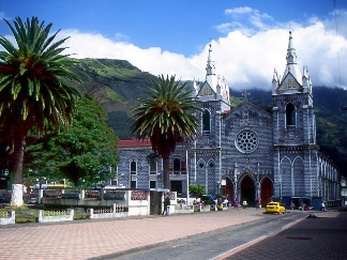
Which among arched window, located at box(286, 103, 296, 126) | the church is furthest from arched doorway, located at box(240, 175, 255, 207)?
arched window, located at box(286, 103, 296, 126)

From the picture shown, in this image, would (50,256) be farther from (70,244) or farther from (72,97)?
(72,97)

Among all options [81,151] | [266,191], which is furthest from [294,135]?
[81,151]

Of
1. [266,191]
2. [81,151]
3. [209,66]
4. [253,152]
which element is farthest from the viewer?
[209,66]

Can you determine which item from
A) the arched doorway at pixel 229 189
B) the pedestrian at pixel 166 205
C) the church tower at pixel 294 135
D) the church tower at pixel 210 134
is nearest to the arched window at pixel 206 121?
the church tower at pixel 210 134

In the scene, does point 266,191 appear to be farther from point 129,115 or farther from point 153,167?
point 129,115

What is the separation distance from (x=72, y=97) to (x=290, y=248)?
21.8 meters

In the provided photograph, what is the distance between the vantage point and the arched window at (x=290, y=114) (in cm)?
7169

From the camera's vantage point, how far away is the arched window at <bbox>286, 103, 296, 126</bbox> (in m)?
71.7

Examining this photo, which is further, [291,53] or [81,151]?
[291,53]

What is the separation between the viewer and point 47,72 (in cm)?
3141

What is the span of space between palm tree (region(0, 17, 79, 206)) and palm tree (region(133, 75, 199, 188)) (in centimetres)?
1341

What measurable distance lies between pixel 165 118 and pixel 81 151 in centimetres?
958

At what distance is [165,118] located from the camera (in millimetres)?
45031

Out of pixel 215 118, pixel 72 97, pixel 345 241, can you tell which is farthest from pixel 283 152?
pixel 345 241
